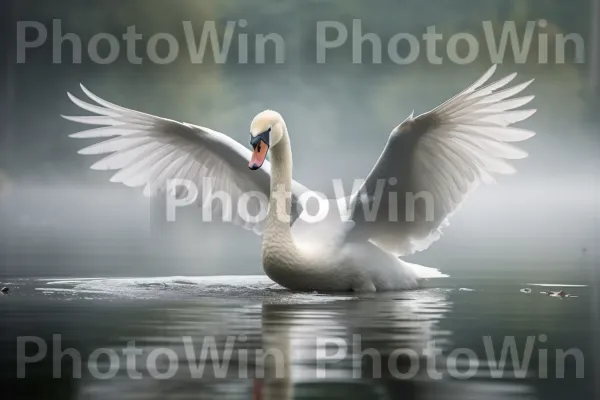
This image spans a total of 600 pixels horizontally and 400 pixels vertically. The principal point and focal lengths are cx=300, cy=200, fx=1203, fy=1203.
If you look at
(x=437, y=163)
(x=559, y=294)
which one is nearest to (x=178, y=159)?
(x=437, y=163)

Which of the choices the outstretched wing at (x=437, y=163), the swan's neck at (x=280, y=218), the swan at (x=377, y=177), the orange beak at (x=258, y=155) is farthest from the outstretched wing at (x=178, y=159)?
the orange beak at (x=258, y=155)

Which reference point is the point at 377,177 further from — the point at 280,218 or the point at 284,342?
the point at 284,342

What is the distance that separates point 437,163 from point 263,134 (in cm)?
112

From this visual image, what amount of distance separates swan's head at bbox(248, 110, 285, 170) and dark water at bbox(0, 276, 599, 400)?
2.69 feet

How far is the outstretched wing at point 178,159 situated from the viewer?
27.5 ft

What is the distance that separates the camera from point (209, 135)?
8.32m

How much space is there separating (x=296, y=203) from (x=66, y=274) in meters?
2.09

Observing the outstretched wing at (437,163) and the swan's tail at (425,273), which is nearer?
the outstretched wing at (437,163)

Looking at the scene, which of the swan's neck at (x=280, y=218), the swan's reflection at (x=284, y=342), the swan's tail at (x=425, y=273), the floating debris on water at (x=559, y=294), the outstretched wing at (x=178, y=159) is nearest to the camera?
the swan's reflection at (x=284, y=342)

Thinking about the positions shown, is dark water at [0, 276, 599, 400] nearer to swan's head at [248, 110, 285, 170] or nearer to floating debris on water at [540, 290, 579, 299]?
floating debris on water at [540, 290, 579, 299]

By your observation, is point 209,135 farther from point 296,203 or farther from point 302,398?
point 302,398

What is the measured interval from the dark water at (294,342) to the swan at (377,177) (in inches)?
9.8

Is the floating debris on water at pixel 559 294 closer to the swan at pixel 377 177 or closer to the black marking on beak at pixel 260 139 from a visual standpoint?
the swan at pixel 377 177

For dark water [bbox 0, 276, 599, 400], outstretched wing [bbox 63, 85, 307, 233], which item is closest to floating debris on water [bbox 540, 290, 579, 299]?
dark water [bbox 0, 276, 599, 400]
